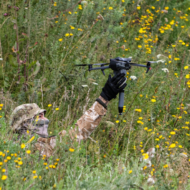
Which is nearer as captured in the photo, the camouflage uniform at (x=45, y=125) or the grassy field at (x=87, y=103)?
the grassy field at (x=87, y=103)

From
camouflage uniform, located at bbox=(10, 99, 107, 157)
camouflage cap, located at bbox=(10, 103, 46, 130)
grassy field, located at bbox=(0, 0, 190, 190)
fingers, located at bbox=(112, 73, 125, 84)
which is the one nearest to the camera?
grassy field, located at bbox=(0, 0, 190, 190)

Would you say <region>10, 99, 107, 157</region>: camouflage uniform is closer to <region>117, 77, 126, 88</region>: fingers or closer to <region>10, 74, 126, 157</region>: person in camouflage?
<region>10, 74, 126, 157</region>: person in camouflage

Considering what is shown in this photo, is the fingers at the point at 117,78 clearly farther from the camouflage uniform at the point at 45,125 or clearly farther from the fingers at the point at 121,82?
the camouflage uniform at the point at 45,125

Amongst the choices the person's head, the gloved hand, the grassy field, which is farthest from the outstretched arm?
the person's head

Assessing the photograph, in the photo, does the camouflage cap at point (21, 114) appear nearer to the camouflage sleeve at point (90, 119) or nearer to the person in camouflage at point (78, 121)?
the person in camouflage at point (78, 121)

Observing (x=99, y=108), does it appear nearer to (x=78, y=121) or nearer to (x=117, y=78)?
(x=78, y=121)

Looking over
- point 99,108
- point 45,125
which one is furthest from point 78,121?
point 45,125

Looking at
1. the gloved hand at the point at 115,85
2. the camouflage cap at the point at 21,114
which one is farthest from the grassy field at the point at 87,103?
the gloved hand at the point at 115,85

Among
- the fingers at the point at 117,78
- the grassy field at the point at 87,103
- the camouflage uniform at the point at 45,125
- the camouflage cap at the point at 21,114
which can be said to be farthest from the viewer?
the camouflage cap at the point at 21,114

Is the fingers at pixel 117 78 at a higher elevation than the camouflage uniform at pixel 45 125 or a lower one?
higher

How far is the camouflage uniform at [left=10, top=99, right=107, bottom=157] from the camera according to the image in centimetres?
232

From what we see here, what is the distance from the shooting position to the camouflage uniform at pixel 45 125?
232 centimetres

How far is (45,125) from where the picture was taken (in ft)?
8.29

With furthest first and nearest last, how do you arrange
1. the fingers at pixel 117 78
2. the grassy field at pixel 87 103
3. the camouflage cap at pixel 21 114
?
the camouflage cap at pixel 21 114, the fingers at pixel 117 78, the grassy field at pixel 87 103
